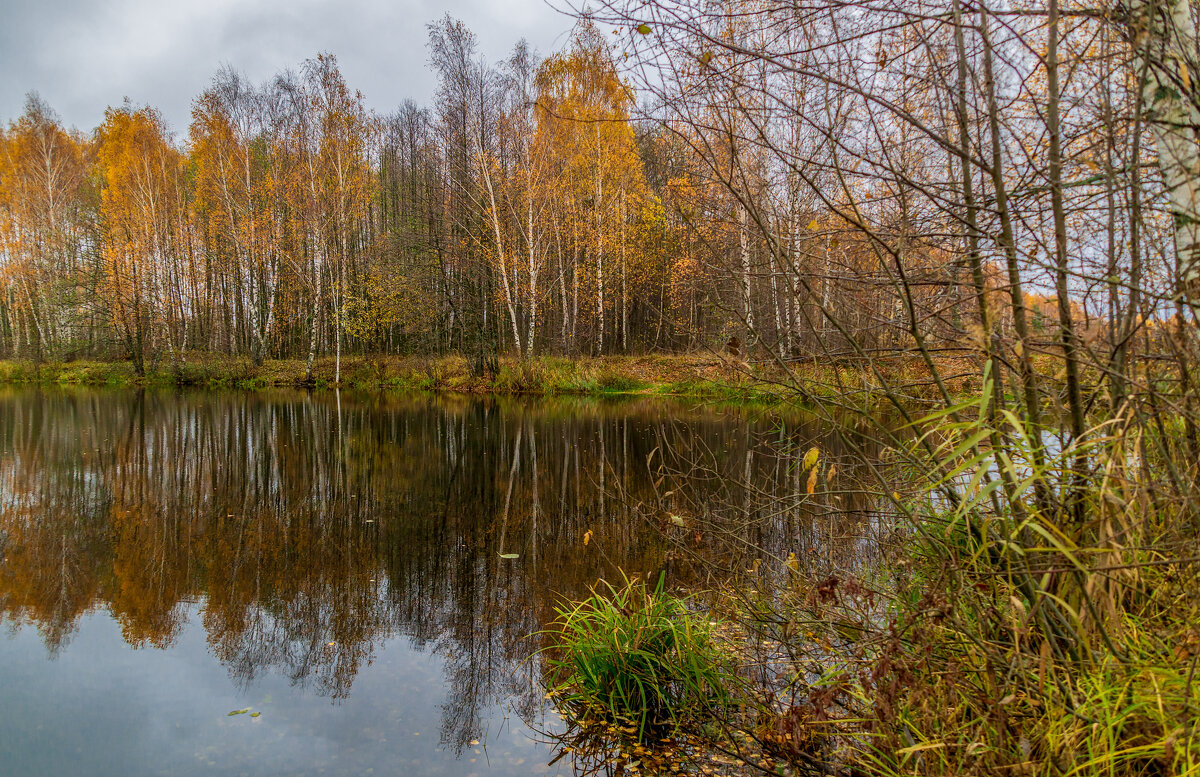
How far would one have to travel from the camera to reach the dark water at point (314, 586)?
3.40 m

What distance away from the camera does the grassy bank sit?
21016mm

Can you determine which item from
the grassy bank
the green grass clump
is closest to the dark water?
the green grass clump

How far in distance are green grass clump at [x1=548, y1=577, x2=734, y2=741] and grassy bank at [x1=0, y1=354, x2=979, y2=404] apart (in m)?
13.5

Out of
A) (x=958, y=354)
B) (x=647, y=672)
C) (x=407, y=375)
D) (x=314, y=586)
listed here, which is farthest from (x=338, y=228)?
(x=958, y=354)

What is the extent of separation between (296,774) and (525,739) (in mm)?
1107

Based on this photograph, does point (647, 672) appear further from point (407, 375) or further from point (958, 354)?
point (407, 375)

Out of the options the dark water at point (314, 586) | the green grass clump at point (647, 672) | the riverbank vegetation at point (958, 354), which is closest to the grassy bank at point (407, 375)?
the dark water at point (314, 586)

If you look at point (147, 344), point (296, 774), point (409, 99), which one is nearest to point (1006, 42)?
point (296, 774)

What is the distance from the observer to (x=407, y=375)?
25.1 m

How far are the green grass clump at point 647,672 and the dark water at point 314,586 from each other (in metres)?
0.29

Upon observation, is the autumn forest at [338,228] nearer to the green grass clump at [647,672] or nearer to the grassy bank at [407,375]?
the grassy bank at [407,375]

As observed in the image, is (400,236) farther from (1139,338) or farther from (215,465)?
(1139,338)

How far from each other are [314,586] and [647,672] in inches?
132

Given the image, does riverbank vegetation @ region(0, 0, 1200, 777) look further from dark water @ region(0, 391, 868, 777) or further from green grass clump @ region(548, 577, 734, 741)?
dark water @ region(0, 391, 868, 777)
